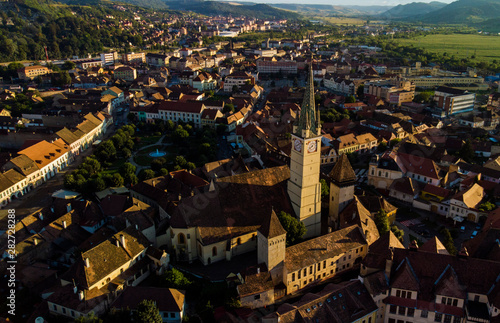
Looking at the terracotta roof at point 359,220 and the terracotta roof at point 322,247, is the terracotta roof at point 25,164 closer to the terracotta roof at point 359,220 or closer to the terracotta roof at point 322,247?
the terracotta roof at point 322,247

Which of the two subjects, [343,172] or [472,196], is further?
[472,196]

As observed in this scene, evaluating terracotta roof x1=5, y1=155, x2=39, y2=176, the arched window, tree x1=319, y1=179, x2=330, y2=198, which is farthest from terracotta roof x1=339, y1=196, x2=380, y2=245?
terracotta roof x1=5, y1=155, x2=39, y2=176

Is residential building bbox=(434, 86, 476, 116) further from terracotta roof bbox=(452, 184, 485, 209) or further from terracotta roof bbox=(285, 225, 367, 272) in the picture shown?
terracotta roof bbox=(285, 225, 367, 272)

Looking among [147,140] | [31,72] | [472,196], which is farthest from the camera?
[31,72]

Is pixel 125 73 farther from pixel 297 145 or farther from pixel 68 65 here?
pixel 297 145

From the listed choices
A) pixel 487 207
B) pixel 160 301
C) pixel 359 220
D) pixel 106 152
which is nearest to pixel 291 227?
pixel 359 220

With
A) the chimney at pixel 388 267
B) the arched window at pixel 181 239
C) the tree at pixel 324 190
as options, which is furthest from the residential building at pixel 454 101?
the arched window at pixel 181 239
